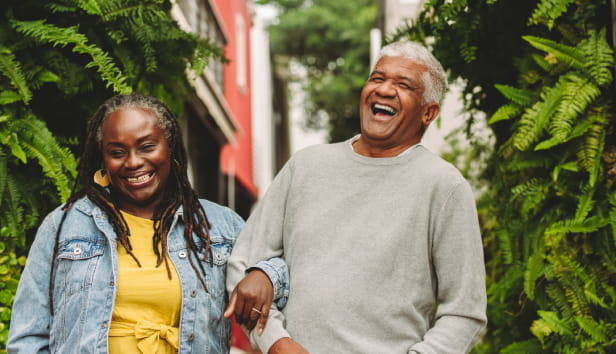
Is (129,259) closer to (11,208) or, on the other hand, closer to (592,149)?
(11,208)

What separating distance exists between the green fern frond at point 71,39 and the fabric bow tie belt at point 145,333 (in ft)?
4.77

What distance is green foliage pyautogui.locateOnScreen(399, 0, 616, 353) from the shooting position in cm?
360

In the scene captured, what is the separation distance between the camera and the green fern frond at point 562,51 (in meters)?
3.64

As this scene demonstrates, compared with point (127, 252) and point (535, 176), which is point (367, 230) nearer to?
point (127, 252)

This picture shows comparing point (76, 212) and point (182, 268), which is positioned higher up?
point (76, 212)

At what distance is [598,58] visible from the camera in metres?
3.62

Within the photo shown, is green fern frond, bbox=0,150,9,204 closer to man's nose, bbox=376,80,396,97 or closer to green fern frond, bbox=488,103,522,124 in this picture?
man's nose, bbox=376,80,396,97

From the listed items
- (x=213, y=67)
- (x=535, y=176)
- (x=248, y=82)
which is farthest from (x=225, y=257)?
(x=248, y=82)

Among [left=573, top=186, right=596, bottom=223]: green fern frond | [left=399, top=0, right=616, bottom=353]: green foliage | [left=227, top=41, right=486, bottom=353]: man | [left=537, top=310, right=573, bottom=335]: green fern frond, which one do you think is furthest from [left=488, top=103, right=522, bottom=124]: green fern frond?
[left=227, top=41, right=486, bottom=353]: man

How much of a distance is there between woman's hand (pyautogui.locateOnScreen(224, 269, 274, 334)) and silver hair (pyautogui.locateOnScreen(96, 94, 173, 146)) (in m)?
0.78

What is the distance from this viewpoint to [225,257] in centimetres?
299

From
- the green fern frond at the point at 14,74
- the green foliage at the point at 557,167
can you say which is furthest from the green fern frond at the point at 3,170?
the green foliage at the point at 557,167

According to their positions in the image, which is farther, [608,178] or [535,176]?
[535,176]

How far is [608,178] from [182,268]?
223 centimetres
